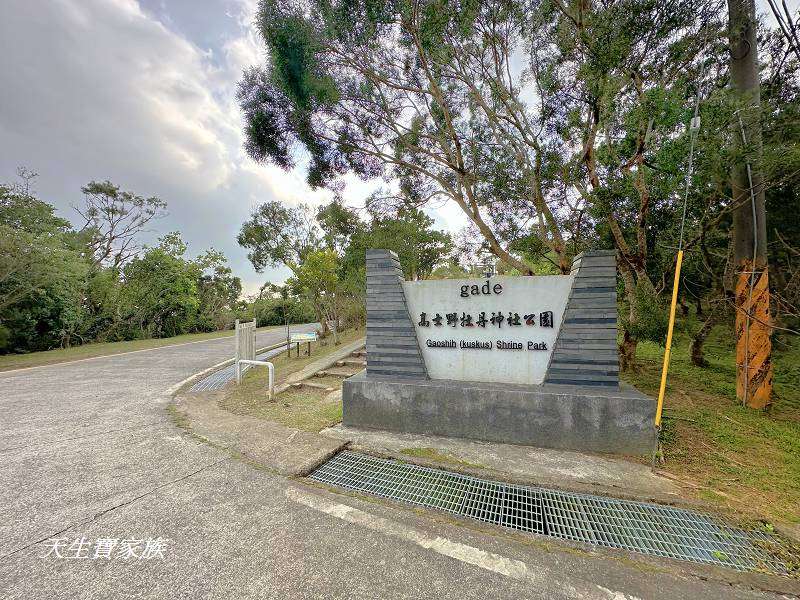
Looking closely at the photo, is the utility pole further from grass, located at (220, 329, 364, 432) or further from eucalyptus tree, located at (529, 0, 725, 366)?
grass, located at (220, 329, 364, 432)

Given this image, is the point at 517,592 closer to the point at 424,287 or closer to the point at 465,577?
the point at 465,577

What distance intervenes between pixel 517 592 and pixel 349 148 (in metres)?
7.90

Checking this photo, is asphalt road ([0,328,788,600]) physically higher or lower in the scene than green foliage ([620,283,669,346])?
lower

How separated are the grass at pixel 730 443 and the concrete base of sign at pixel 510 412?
50 centimetres

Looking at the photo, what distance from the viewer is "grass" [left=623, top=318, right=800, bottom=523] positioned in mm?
2549

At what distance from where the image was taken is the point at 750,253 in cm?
470

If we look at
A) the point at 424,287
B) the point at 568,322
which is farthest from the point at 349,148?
the point at 568,322

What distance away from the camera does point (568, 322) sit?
3.55m

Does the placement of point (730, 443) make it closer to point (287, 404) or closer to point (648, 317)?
point (648, 317)

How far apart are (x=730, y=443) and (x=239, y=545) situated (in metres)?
4.81

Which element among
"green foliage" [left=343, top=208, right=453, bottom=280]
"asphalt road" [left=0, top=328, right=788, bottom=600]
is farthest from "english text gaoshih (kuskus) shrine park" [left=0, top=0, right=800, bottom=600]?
"green foliage" [left=343, top=208, right=453, bottom=280]

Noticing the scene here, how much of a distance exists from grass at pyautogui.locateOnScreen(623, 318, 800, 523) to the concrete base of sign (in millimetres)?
502

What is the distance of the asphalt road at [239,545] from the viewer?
167 centimetres

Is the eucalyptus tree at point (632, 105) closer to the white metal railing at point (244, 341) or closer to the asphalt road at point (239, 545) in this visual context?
the asphalt road at point (239, 545)
